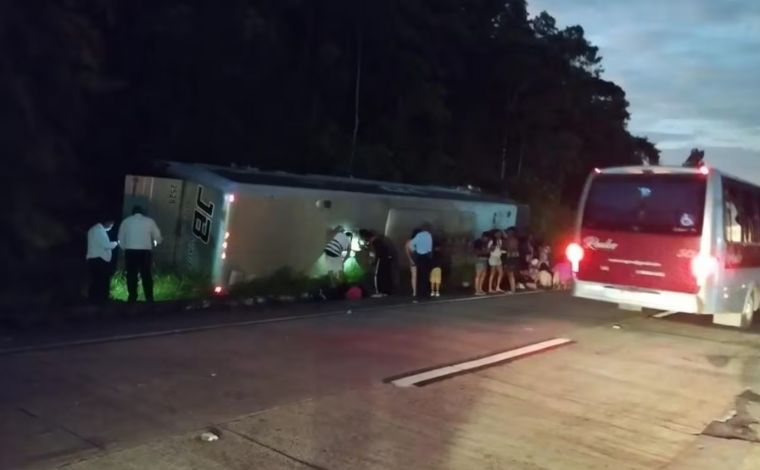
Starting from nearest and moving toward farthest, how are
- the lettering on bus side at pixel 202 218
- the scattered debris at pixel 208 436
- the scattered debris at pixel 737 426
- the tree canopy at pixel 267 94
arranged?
the scattered debris at pixel 208 436
the scattered debris at pixel 737 426
the tree canopy at pixel 267 94
the lettering on bus side at pixel 202 218

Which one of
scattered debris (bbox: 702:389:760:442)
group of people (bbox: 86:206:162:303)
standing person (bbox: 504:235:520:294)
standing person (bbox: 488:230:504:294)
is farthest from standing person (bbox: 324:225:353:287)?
scattered debris (bbox: 702:389:760:442)

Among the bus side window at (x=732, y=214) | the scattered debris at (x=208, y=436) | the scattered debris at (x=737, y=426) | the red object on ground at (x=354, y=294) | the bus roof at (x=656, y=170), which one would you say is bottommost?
the scattered debris at (x=208, y=436)

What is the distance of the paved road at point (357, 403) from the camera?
20.9 feet

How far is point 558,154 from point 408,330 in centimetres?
3470

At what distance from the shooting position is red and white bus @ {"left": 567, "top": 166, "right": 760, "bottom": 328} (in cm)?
1359

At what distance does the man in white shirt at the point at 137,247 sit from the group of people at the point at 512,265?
7.96 m

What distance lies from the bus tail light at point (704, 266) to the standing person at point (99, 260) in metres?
9.62

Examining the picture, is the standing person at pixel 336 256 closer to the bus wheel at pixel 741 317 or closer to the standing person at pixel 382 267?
the standing person at pixel 382 267

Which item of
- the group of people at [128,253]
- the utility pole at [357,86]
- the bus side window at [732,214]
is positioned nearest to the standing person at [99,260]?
the group of people at [128,253]

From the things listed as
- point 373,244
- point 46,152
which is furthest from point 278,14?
point 46,152

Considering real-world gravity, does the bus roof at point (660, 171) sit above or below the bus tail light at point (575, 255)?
above

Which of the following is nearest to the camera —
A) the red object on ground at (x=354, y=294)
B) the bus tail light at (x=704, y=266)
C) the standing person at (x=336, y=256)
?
the bus tail light at (x=704, y=266)

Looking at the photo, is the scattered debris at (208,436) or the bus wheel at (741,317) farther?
the bus wheel at (741,317)

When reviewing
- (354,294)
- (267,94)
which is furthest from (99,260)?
(267,94)
